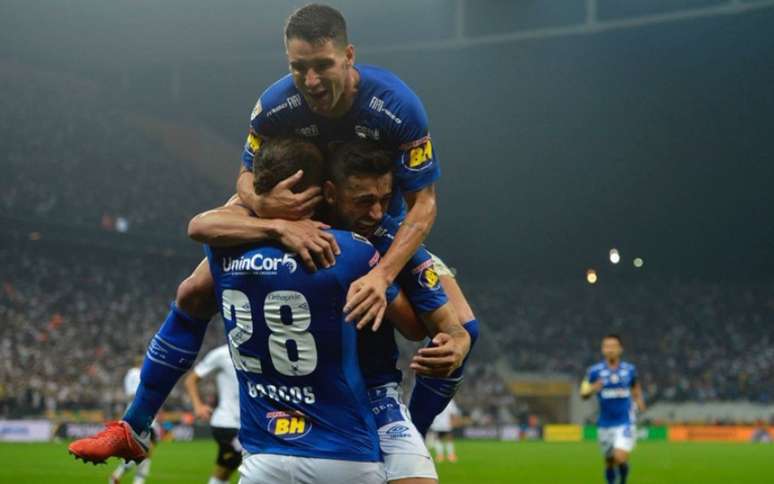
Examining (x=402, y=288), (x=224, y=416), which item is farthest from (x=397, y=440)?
(x=224, y=416)

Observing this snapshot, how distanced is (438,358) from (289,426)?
2.18 ft

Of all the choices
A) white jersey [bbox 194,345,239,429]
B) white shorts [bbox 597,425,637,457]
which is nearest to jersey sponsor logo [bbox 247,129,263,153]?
white jersey [bbox 194,345,239,429]

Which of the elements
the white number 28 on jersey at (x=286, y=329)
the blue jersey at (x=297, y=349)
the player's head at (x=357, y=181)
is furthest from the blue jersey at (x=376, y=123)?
the white number 28 on jersey at (x=286, y=329)

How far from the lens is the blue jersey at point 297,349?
13.7 feet

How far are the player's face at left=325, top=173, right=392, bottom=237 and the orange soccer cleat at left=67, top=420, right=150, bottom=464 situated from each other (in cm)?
148

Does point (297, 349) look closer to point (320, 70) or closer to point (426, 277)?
point (426, 277)

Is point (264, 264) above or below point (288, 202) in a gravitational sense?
below

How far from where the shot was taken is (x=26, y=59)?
1778 inches

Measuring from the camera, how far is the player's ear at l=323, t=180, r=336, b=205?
457 centimetres

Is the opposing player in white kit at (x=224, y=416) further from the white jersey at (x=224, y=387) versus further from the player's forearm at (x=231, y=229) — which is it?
the player's forearm at (x=231, y=229)

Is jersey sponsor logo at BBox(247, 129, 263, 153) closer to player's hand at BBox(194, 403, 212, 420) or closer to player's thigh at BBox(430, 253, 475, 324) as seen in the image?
player's thigh at BBox(430, 253, 475, 324)

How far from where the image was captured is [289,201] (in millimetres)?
4445

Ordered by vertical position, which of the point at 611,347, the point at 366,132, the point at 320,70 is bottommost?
the point at 611,347

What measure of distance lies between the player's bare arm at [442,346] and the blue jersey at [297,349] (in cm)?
28
